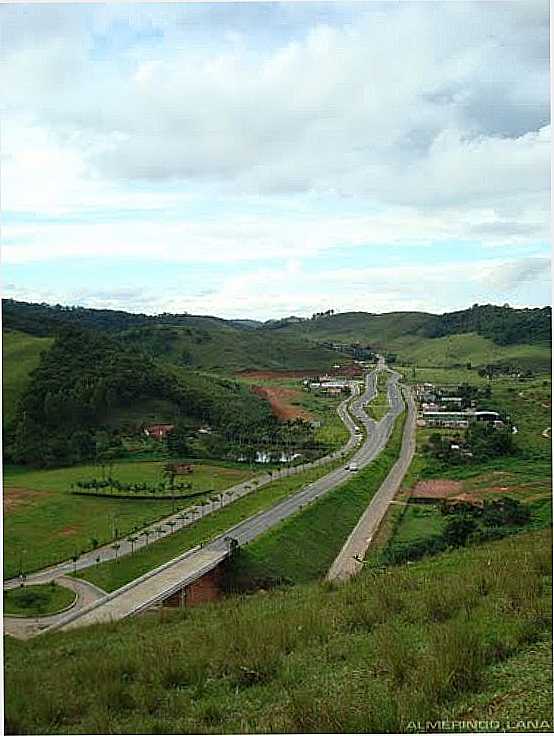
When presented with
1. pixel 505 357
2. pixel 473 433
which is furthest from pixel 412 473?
pixel 505 357

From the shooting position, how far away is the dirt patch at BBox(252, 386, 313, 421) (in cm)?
417

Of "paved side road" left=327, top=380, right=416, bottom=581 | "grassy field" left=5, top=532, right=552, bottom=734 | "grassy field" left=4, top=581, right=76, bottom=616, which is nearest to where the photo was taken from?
"grassy field" left=5, top=532, right=552, bottom=734

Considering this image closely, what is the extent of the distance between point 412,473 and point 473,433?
0.42 metres

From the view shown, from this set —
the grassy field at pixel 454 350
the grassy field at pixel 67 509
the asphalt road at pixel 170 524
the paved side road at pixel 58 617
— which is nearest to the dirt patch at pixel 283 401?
the asphalt road at pixel 170 524

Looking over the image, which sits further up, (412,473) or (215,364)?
(215,364)

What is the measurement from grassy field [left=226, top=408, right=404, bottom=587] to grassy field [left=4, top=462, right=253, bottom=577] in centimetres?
40

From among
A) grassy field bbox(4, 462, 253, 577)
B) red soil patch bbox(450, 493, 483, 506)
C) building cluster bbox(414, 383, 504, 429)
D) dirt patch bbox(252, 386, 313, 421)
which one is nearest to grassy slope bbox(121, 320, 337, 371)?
dirt patch bbox(252, 386, 313, 421)

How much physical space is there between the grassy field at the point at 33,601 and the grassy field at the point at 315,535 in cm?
84

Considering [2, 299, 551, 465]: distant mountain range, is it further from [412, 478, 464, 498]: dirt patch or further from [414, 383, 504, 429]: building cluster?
[412, 478, 464, 498]: dirt patch

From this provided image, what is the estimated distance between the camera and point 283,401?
14.0 ft

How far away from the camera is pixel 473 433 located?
13.4 ft

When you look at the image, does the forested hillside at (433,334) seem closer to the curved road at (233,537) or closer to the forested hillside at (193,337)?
the forested hillside at (193,337)

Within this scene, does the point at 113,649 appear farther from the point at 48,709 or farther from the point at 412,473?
the point at 412,473

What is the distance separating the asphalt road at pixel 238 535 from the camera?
124 inches
